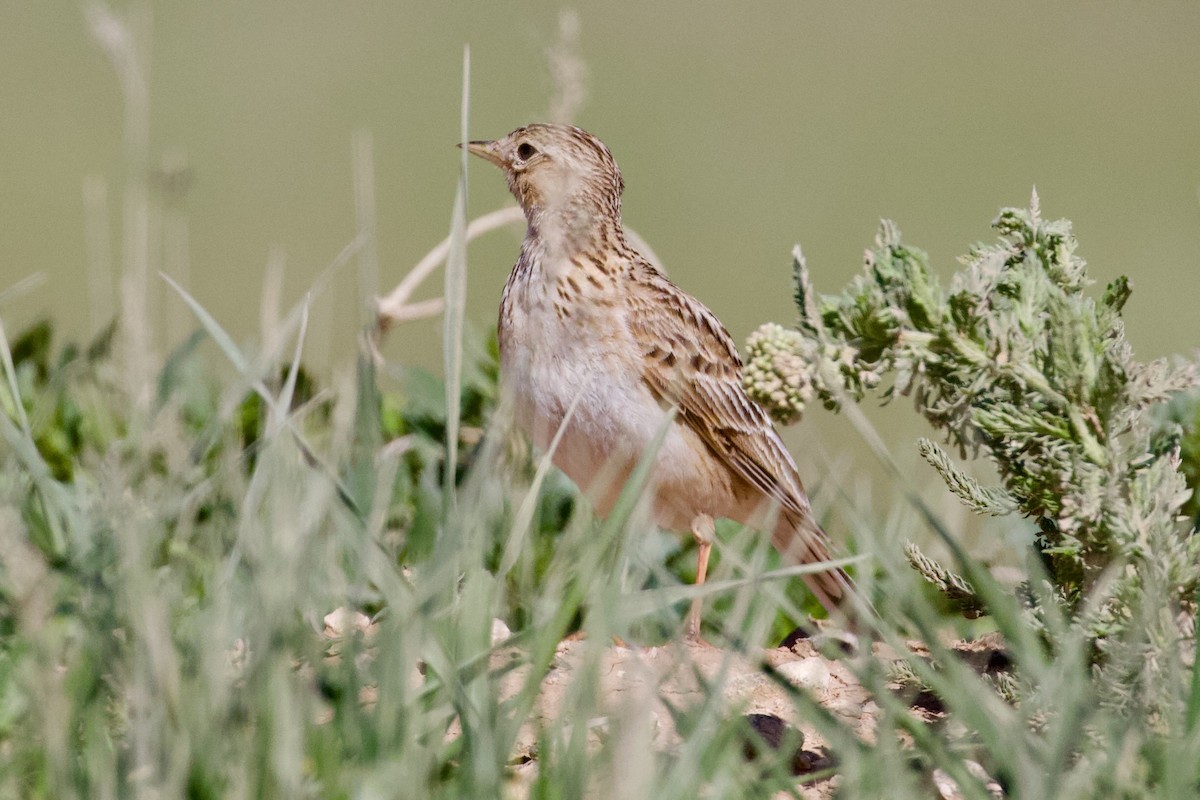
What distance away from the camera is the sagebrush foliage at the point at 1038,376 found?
275 centimetres

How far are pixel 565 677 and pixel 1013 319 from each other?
126 cm

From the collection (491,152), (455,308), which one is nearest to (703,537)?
(491,152)

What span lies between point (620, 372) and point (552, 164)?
0.84 m

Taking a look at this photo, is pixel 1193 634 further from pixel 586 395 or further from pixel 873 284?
pixel 586 395

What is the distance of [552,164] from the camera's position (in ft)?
16.3

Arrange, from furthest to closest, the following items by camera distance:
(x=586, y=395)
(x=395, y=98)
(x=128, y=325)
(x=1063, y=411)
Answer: (x=395, y=98)
(x=586, y=395)
(x=128, y=325)
(x=1063, y=411)

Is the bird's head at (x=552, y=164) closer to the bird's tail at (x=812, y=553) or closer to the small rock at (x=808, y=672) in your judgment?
the bird's tail at (x=812, y=553)

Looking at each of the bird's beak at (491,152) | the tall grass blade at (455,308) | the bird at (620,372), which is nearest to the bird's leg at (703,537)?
the bird at (620,372)

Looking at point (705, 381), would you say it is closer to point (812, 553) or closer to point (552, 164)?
point (812, 553)

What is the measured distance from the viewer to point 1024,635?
7.69 feet

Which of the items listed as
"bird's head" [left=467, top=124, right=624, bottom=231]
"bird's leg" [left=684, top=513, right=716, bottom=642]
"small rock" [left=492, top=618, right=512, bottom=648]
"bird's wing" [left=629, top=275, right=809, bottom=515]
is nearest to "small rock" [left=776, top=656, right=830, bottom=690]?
"small rock" [left=492, top=618, right=512, bottom=648]

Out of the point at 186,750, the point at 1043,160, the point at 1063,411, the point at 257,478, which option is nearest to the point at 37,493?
the point at 257,478

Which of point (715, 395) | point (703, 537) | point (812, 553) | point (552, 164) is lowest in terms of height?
point (703, 537)

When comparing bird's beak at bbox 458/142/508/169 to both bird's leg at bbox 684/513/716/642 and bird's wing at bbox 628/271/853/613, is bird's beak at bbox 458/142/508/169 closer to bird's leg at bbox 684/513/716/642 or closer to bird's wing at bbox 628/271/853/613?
bird's wing at bbox 628/271/853/613
